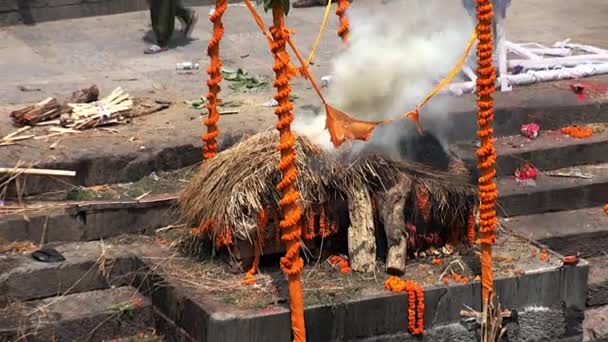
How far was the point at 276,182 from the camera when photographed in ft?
23.1

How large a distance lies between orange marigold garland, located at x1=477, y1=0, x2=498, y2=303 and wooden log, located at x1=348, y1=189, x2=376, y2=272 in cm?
66

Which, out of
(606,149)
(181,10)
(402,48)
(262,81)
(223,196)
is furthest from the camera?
(181,10)

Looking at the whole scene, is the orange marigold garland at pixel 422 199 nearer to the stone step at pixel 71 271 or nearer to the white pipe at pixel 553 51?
the stone step at pixel 71 271

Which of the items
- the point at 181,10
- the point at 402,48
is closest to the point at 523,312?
the point at 402,48

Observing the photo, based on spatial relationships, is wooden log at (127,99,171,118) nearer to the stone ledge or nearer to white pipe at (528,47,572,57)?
the stone ledge

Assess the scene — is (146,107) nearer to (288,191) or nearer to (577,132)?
(288,191)

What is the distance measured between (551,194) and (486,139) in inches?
66.3

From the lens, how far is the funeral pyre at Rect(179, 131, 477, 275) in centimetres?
700

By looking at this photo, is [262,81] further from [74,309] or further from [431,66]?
[74,309]

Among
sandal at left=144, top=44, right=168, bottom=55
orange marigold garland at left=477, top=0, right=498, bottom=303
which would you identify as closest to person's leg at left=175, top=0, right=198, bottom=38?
sandal at left=144, top=44, right=168, bottom=55

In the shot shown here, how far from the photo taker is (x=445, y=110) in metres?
8.25

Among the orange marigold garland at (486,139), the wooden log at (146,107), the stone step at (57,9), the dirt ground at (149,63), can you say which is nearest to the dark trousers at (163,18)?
the dirt ground at (149,63)

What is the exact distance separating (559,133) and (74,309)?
4107 millimetres

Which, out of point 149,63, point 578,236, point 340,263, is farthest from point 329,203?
point 149,63
